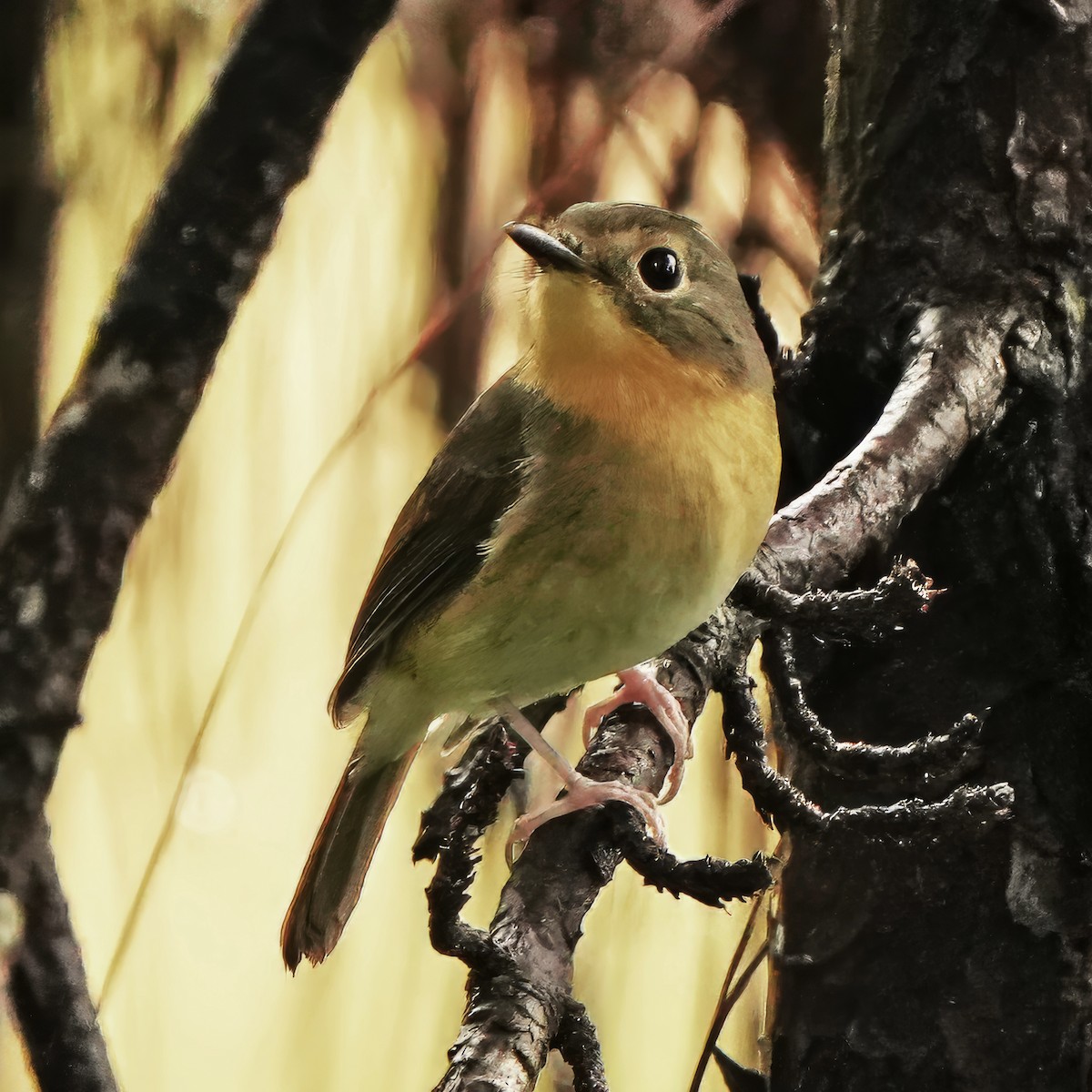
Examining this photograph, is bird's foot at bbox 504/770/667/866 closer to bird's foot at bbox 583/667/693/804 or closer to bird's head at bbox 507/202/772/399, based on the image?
bird's foot at bbox 583/667/693/804

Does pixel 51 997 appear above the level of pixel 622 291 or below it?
below

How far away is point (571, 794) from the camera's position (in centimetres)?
113

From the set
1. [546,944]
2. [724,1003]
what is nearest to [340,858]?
[546,944]

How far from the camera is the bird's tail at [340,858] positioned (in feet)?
4.26

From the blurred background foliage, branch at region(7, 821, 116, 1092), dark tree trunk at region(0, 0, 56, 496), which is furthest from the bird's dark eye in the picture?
branch at region(7, 821, 116, 1092)

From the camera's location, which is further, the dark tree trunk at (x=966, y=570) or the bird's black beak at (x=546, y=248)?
the dark tree trunk at (x=966, y=570)

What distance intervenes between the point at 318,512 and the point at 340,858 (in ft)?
1.53

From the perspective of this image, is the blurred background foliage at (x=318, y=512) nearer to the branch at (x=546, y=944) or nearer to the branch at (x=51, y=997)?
the branch at (x=51, y=997)

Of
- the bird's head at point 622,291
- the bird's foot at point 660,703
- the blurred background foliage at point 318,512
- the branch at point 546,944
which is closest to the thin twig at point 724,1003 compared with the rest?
the blurred background foliage at point 318,512

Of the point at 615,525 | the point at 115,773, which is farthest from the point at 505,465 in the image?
the point at 115,773

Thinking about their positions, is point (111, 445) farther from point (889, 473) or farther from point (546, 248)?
point (889, 473)

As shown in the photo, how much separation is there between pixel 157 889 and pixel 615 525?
0.74m

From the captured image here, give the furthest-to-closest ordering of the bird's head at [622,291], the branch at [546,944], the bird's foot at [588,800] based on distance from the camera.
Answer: the bird's head at [622,291] → the bird's foot at [588,800] → the branch at [546,944]

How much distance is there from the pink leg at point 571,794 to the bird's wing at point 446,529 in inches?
5.7
